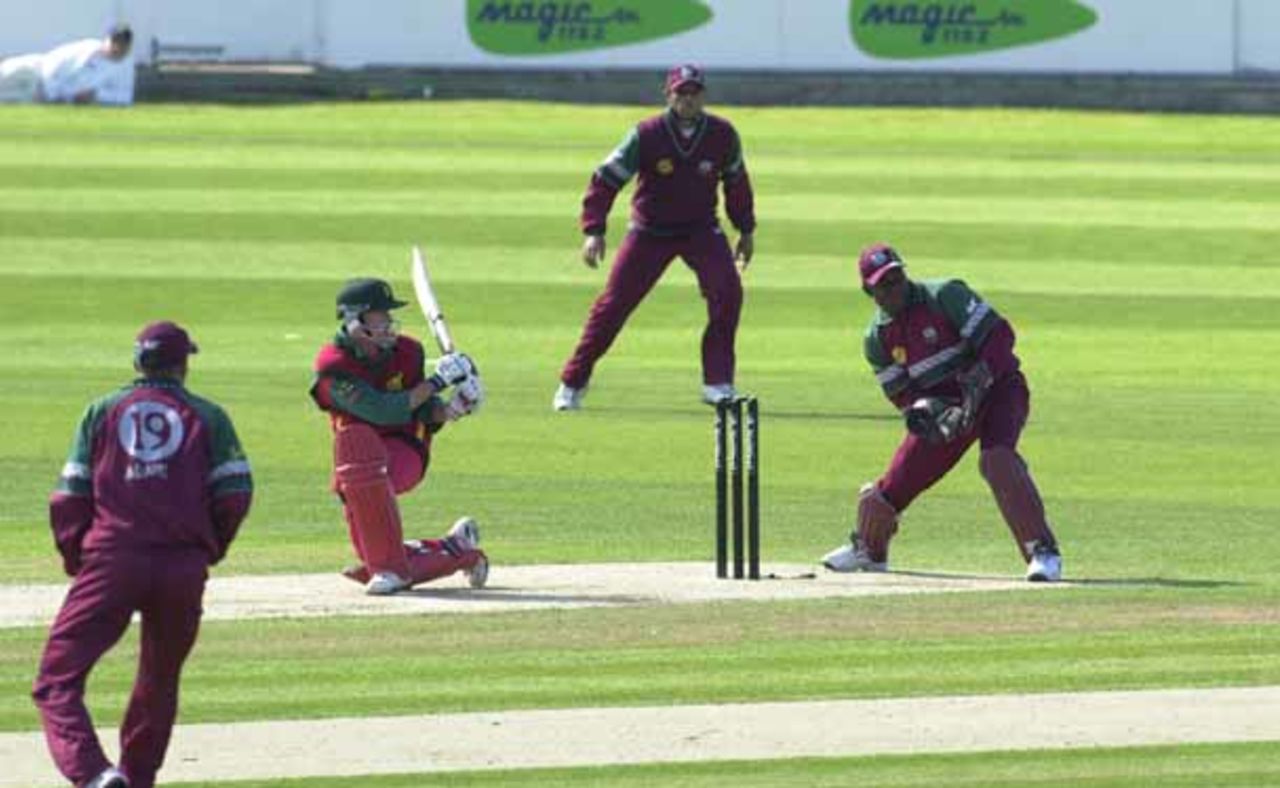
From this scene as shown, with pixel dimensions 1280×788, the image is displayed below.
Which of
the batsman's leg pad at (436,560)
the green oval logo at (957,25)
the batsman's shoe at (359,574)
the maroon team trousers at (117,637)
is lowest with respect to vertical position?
the green oval logo at (957,25)

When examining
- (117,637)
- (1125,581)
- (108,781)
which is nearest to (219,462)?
(117,637)

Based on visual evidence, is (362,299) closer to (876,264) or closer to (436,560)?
(436,560)

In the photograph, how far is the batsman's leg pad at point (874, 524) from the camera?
1574cm

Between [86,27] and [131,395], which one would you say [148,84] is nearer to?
[86,27]

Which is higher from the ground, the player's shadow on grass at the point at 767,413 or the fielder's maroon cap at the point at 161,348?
the fielder's maroon cap at the point at 161,348

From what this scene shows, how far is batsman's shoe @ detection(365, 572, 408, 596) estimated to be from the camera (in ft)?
49.1

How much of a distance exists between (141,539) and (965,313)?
5612 millimetres

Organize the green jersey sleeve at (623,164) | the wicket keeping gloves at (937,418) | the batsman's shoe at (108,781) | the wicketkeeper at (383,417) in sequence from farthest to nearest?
the green jersey sleeve at (623,164), the wicket keeping gloves at (937,418), the wicketkeeper at (383,417), the batsman's shoe at (108,781)

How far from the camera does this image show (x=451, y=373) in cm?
1473

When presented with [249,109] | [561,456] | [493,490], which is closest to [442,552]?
[493,490]

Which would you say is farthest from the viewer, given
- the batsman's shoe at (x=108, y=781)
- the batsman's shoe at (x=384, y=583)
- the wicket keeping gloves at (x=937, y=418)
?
the wicket keeping gloves at (x=937, y=418)

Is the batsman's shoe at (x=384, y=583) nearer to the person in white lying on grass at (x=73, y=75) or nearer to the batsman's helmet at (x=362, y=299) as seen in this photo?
the batsman's helmet at (x=362, y=299)

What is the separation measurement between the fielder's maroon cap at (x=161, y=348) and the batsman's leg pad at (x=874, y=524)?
5471 millimetres

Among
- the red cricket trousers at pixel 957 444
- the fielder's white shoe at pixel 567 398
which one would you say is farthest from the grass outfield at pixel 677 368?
the red cricket trousers at pixel 957 444
